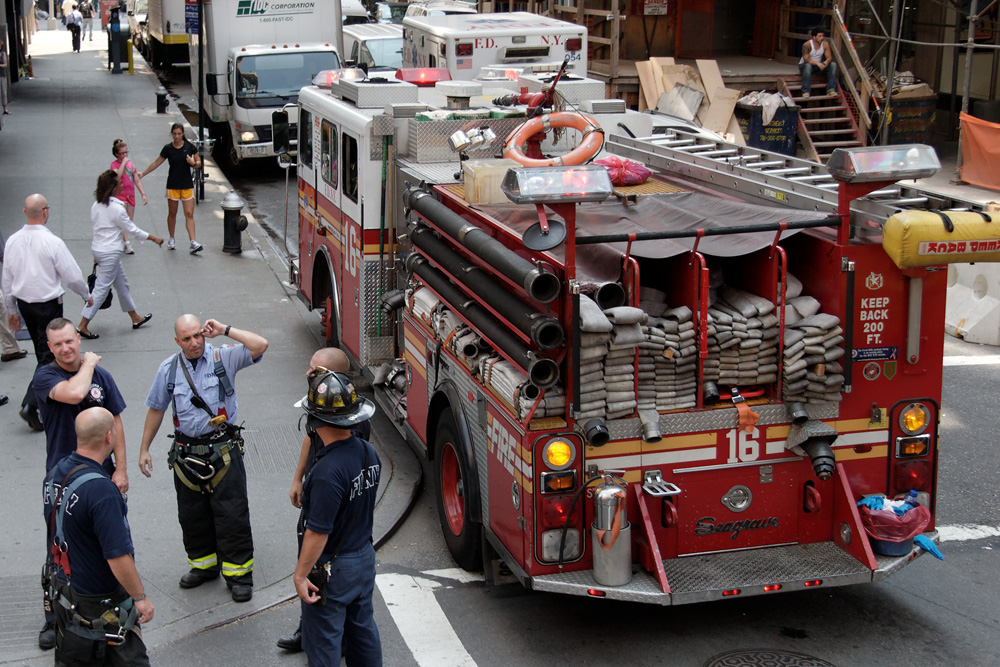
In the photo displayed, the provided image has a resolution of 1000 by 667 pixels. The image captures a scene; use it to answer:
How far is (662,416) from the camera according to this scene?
5.91 metres

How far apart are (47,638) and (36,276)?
161 inches

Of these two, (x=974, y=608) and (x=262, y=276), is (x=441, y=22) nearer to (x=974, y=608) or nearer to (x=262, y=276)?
(x=262, y=276)

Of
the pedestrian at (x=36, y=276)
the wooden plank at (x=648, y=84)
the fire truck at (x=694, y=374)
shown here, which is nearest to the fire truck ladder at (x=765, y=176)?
the fire truck at (x=694, y=374)

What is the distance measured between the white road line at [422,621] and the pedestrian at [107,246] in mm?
5804

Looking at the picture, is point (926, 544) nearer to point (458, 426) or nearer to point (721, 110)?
point (458, 426)

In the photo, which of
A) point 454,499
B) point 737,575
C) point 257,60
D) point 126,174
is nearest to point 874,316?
point 737,575

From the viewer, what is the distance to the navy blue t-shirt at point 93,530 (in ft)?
16.1

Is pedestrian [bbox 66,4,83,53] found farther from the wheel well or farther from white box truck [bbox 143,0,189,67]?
the wheel well

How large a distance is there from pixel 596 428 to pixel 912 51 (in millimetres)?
21794

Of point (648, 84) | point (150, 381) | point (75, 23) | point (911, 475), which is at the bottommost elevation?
point (150, 381)

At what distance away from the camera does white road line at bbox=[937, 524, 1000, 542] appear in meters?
7.72

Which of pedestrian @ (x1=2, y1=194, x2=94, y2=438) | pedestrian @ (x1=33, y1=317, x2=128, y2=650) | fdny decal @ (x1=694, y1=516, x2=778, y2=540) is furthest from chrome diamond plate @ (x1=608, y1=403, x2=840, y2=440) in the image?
pedestrian @ (x1=2, y1=194, x2=94, y2=438)

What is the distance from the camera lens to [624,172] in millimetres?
7531

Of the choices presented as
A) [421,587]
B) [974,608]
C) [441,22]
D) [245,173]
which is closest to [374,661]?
[421,587]
